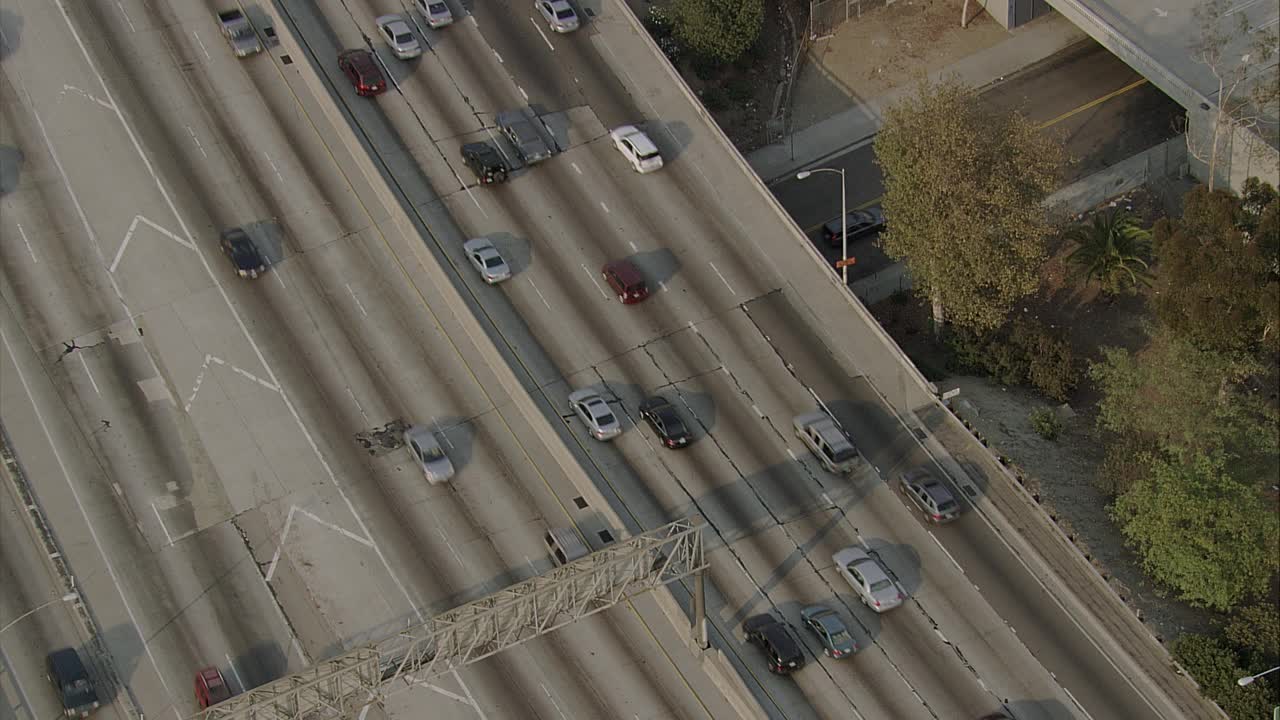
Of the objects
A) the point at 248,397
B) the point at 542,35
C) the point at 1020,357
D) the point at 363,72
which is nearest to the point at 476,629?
the point at 248,397

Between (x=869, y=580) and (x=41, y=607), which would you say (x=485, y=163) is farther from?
(x=41, y=607)

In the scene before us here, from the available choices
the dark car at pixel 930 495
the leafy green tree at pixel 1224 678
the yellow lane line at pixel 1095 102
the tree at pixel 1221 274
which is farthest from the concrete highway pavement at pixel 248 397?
→ the yellow lane line at pixel 1095 102

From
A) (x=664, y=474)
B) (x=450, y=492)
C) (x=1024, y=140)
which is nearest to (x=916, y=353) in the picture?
(x=1024, y=140)

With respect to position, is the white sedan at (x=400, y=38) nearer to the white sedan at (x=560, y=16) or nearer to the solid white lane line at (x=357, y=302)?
the white sedan at (x=560, y=16)

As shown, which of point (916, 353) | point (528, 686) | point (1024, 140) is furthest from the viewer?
point (916, 353)

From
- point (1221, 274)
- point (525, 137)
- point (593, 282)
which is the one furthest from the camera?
point (525, 137)

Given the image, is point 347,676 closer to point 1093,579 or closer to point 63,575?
point 63,575

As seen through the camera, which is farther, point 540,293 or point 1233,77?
point 1233,77
